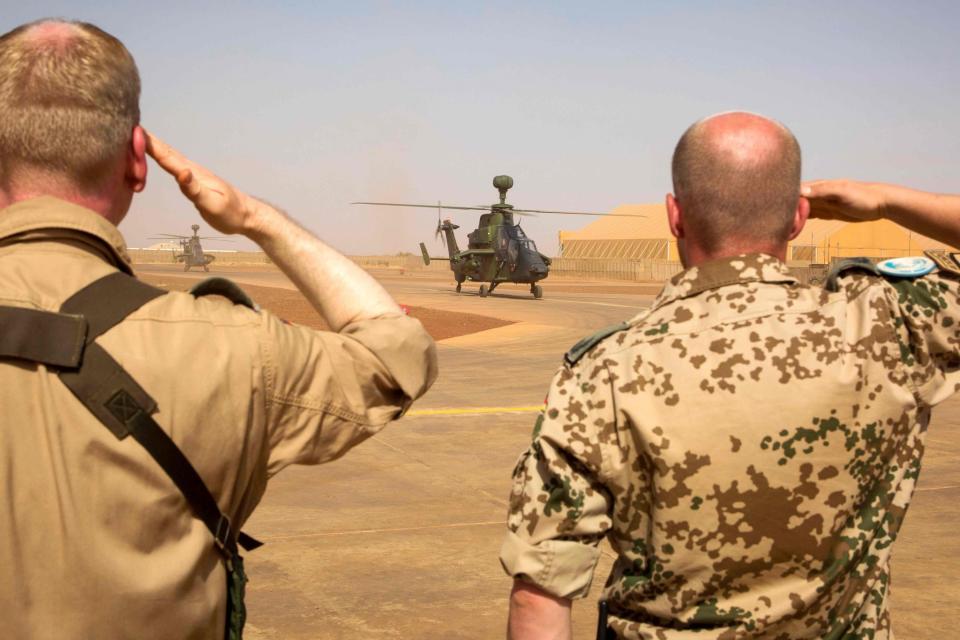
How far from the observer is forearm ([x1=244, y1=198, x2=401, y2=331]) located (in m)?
2.12

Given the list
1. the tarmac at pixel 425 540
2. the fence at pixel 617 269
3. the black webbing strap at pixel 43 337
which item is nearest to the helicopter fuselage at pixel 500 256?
the tarmac at pixel 425 540

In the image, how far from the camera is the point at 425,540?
6.67 m

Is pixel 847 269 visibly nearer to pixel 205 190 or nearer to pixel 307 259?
pixel 307 259

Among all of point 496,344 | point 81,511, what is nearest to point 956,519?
point 81,511

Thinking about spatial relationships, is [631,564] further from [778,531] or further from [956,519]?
[956,519]

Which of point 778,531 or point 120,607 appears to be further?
point 778,531

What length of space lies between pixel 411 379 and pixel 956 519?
20.5 ft

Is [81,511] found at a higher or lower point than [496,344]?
higher

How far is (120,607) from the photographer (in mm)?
1793

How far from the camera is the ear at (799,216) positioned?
7.92 ft

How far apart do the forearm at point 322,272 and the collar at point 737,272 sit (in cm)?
67

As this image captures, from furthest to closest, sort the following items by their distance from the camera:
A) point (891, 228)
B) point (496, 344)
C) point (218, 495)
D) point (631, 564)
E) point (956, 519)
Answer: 1. point (891, 228)
2. point (496, 344)
3. point (956, 519)
4. point (631, 564)
5. point (218, 495)

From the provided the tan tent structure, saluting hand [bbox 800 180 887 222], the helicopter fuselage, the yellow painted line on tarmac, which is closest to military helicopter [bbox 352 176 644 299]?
the helicopter fuselage

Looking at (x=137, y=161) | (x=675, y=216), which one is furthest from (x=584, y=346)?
(x=137, y=161)
